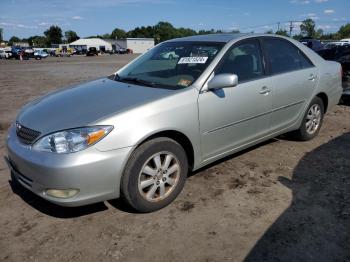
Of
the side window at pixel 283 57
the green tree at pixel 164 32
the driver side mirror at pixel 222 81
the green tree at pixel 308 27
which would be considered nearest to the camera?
the driver side mirror at pixel 222 81

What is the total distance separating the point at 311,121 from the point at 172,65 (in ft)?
8.05

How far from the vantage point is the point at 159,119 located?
3.28 m

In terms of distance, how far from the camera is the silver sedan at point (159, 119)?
3000mm

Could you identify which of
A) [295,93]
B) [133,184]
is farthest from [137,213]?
[295,93]

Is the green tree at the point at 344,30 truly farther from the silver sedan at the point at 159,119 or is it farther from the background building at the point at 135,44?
the silver sedan at the point at 159,119

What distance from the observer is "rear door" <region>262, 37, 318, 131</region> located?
4535mm

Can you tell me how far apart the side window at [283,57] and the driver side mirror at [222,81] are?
1.10m

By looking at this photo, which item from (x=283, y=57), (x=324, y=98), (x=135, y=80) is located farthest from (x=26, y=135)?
(x=324, y=98)

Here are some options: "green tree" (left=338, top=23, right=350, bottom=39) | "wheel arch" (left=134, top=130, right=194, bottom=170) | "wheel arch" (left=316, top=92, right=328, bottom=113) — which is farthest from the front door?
"green tree" (left=338, top=23, right=350, bottom=39)

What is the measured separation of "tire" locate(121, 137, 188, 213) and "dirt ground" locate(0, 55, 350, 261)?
140mm

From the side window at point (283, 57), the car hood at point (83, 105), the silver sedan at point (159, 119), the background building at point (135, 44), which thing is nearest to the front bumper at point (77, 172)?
the silver sedan at point (159, 119)

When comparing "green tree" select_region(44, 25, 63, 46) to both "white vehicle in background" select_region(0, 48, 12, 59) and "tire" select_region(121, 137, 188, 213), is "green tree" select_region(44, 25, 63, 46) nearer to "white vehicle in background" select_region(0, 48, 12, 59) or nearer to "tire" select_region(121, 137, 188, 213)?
"white vehicle in background" select_region(0, 48, 12, 59)

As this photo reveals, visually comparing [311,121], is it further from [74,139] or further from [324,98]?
[74,139]

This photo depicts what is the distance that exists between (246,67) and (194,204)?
174 centimetres
